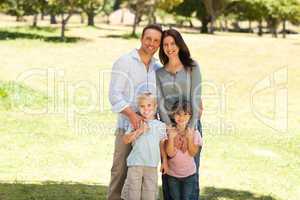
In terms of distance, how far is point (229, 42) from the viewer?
114 feet

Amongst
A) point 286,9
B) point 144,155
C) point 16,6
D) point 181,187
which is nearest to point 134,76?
point 144,155

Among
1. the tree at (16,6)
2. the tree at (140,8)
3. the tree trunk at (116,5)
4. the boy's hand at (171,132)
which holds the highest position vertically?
the tree trunk at (116,5)

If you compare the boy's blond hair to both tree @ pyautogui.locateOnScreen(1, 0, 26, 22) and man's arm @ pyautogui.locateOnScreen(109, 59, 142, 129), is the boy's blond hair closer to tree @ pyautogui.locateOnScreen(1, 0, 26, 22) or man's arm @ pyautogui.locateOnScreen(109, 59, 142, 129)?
man's arm @ pyautogui.locateOnScreen(109, 59, 142, 129)

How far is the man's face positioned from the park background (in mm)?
1641

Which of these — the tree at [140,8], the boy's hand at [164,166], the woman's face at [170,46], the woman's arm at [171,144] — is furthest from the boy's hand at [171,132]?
the tree at [140,8]

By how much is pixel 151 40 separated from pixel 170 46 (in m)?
0.24

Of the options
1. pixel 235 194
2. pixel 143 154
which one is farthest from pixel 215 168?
pixel 143 154

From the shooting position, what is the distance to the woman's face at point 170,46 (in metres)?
6.11

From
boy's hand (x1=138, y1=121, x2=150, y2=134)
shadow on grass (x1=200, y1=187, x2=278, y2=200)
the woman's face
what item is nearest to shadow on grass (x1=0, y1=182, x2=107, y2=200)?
shadow on grass (x1=200, y1=187, x2=278, y2=200)

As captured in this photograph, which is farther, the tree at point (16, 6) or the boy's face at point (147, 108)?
the tree at point (16, 6)

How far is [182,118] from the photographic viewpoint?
627cm

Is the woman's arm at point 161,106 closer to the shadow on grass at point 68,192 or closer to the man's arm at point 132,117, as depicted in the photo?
the man's arm at point 132,117

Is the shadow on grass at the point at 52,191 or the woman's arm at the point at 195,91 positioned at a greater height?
the woman's arm at the point at 195,91

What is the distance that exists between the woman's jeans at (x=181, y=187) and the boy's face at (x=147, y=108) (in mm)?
925
